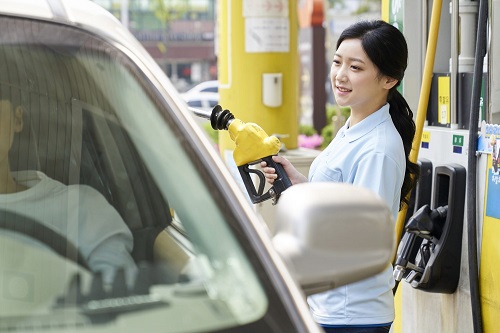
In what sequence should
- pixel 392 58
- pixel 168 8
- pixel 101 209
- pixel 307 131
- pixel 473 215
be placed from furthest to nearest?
pixel 168 8
pixel 307 131
pixel 473 215
pixel 392 58
pixel 101 209

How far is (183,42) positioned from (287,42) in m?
42.0

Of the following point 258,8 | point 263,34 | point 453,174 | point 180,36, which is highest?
point 258,8

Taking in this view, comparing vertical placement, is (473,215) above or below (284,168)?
below

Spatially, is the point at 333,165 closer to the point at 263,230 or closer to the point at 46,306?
the point at 263,230

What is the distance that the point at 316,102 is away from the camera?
51.3 feet

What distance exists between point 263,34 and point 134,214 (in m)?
6.71

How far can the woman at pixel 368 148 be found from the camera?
347 cm

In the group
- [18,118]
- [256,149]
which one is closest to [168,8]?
[256,149]

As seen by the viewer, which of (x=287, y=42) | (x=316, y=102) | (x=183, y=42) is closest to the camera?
(x=287, y=42)

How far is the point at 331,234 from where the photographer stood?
2205 millimetres

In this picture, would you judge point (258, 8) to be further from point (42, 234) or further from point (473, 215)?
point (42, 234)

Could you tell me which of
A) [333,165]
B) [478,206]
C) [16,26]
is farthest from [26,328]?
[478,206]

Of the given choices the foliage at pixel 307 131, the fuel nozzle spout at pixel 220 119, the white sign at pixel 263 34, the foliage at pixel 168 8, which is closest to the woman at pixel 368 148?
the fuel nozzle spout at pixel 220 119

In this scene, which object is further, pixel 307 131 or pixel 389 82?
pixel 307 131
